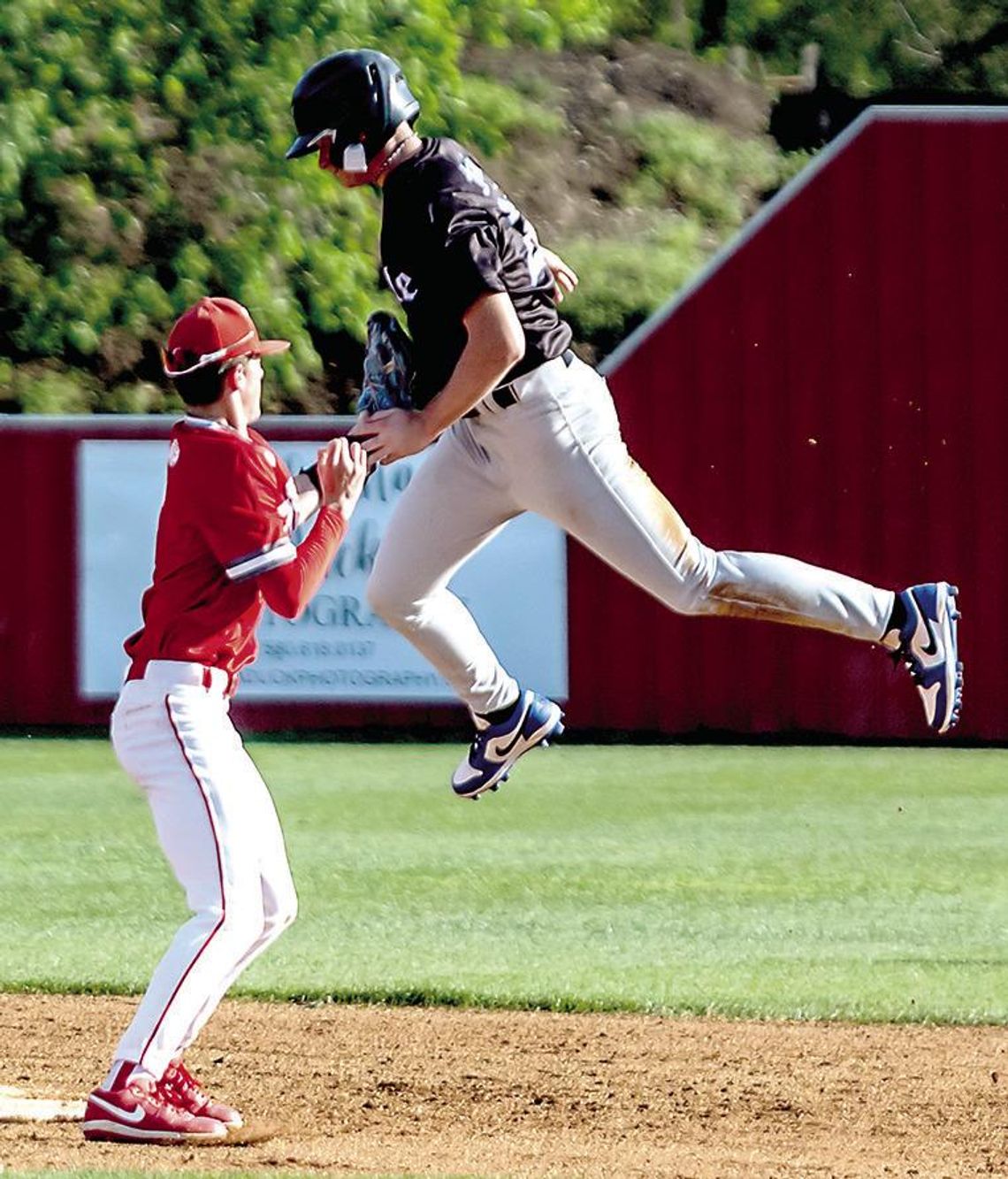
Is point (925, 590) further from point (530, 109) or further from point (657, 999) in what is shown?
point (530, 109)

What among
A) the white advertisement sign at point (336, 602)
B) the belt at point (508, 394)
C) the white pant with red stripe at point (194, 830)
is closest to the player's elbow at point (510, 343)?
the belt at point (508, 394)

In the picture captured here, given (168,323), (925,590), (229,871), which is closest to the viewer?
(229,871)

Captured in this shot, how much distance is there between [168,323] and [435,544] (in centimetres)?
1853

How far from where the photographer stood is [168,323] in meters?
24.5

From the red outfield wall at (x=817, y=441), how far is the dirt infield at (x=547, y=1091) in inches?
347

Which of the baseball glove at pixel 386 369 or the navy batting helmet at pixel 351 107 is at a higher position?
the navy batting helmet at pixel 351 107

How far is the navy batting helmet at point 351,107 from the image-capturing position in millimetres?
5867

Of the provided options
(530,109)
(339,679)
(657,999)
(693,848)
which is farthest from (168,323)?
(657,999)

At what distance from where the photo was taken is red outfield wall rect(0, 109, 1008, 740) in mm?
16141

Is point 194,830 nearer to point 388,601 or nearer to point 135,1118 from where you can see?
point 135,1118

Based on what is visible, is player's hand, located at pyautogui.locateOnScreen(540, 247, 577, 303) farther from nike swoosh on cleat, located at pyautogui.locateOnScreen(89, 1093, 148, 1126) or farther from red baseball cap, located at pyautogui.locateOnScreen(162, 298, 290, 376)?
nike swoosh on cleat, located at pyautogui.locateOnScreen(89, 1093, 148, 1126)

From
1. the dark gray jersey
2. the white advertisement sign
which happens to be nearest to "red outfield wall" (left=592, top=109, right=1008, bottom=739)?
the white advertisement sign

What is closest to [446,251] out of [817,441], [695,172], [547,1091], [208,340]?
[208,340]

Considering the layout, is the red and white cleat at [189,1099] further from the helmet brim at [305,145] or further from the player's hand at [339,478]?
the helmet brim at [305,145]
